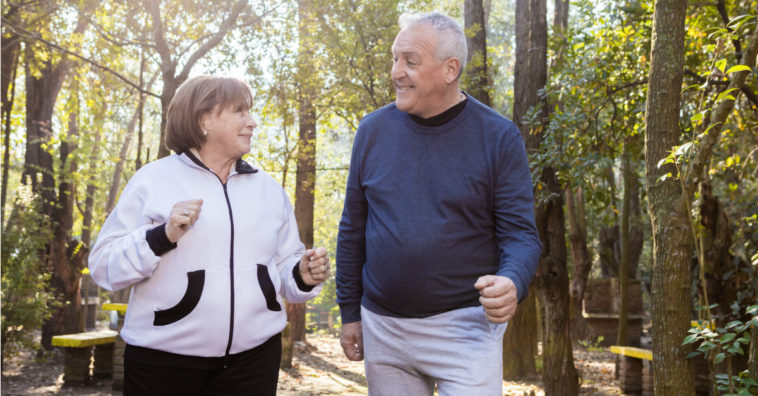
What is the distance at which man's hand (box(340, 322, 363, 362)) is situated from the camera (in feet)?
10.7

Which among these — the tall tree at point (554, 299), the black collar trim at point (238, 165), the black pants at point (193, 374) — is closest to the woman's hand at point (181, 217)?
the black collar trim at point (238, 165)

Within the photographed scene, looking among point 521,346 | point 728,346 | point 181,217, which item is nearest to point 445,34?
point 181,217

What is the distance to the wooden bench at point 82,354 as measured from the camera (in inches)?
417

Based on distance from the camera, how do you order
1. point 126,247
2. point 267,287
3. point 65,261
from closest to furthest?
1. point 126,247
2. point 267,287
3. point 65,261

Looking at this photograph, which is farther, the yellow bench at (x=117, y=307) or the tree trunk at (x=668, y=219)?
the yellow bench at (x=117, y=307)

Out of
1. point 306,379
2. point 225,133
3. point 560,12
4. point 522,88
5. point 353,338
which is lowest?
point 306,379

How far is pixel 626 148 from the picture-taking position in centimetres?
895

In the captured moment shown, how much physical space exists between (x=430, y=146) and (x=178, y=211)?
40.3 inches

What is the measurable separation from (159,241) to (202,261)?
201mm

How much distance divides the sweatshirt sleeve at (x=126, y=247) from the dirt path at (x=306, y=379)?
8.19m

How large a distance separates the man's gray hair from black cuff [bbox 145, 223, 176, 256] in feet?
4.18

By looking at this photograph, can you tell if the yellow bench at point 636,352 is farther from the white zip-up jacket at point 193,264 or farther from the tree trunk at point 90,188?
the tree trunk at point 90,188

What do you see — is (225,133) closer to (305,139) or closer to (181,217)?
(181,217)

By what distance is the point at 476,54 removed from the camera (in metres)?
11.9
